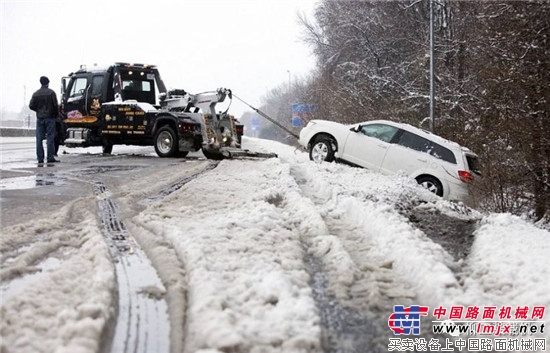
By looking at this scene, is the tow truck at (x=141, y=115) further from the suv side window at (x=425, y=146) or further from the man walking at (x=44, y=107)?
the suv side window at (x=425, y=146)

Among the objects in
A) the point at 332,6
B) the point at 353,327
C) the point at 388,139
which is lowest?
the point at 353,327

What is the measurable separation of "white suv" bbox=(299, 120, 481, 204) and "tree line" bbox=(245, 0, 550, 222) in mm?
560

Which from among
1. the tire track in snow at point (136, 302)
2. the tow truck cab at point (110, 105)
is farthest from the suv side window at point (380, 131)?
the tire track in snow at point (136, 302)

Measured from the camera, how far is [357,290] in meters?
3.71

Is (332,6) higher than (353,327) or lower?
higher

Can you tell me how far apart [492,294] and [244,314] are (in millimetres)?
1897

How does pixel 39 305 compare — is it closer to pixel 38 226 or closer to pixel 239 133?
pixel 38 226

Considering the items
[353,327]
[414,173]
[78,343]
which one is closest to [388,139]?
[414,173]

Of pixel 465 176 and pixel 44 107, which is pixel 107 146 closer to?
pixel 44 107

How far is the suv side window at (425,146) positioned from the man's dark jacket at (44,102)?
8.49 m

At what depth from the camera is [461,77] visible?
22.8 meters

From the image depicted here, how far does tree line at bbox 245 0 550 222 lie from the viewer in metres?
10.1

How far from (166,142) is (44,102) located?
13.9 feet

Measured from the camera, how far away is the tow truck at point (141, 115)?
1515 cm
